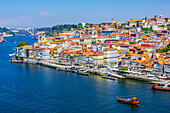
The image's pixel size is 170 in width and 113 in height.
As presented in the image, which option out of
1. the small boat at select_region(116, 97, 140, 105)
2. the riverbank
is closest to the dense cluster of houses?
the riverbank

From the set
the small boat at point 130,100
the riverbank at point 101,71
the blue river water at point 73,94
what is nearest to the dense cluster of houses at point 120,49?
the riverbank at point 101,71

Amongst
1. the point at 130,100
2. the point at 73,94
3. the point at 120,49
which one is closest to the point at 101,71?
the point at 120,49

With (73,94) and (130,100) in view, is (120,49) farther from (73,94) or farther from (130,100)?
(130,100)

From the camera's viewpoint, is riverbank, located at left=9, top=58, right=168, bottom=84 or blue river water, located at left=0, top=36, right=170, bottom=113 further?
riverbank, located at left=9, top=58, right=168, bottom=84

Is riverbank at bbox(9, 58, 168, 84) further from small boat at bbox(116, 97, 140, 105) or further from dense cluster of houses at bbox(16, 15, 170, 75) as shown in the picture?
small boat at bbox(116, 97, 140, 105)

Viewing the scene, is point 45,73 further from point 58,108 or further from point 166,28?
point 166,28

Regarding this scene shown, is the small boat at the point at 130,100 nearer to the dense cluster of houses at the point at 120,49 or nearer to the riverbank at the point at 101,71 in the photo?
the riverbank at the point at 101,71
